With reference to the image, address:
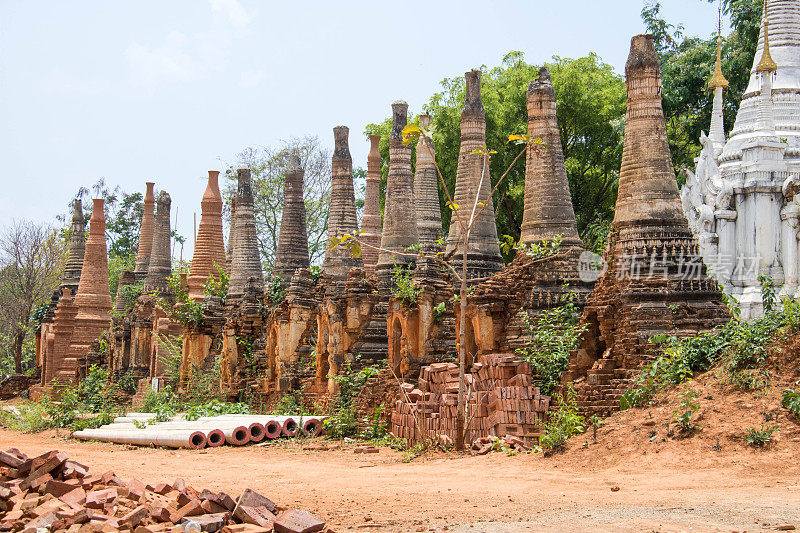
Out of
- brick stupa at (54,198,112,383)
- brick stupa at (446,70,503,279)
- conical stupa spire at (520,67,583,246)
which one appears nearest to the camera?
conical stupa spire at (520,67,583,246)

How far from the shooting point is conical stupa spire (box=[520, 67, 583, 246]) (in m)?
16.5

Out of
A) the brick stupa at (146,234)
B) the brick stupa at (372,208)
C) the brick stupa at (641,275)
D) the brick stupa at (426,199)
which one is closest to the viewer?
the brick stupa at (641,275)

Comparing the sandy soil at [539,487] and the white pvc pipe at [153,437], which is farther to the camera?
the white pvc pipe at [153,437]

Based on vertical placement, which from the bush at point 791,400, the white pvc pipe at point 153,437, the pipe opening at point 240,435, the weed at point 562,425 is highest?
the bush at point 791,400

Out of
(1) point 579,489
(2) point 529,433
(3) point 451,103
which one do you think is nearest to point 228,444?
(2) point 529,433

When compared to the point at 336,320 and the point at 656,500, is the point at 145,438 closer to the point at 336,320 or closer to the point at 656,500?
the point at 336,320

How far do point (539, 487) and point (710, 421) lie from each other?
8.39 feet

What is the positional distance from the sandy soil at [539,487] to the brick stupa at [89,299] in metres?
21.5

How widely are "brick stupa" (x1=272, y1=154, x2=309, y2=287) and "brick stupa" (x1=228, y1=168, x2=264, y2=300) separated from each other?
6.81 feet

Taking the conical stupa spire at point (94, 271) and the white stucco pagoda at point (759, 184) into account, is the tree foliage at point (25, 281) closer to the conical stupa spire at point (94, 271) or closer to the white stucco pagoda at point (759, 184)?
the conical stupa spire at point (94, 271)

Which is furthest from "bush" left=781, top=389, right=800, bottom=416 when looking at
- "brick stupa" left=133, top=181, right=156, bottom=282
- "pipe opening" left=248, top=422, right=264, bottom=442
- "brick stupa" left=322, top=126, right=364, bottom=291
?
"brick stupa" left=133, top=181, right=156, bottom=282

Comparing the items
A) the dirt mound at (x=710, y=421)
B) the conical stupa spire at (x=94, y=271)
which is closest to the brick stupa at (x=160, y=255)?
the conical stupa spire at (x=94, y=271)

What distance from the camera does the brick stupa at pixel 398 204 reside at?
65.3 ft

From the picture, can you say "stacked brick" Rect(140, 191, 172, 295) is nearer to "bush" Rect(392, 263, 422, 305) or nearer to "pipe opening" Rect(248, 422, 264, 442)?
"pipe opening" Rect(248, 422, 264, 442)
